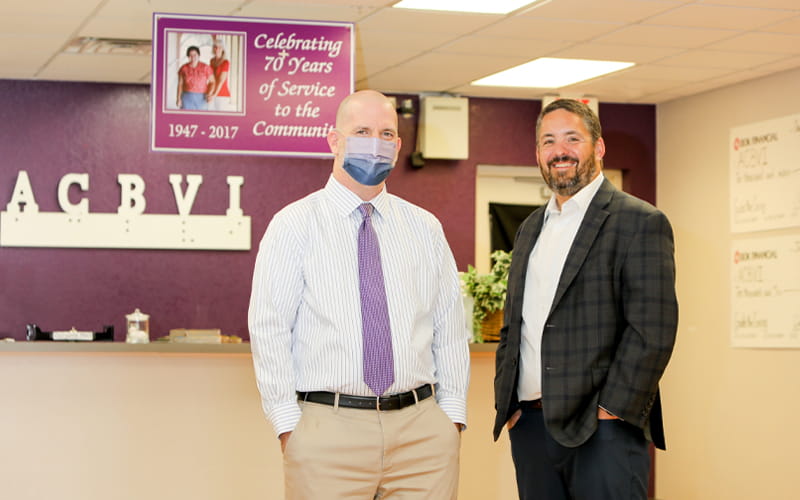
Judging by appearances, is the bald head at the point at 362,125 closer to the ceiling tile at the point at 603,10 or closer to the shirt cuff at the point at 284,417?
the shirt cuff at the point at 284,417

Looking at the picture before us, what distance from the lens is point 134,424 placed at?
4.62 metres

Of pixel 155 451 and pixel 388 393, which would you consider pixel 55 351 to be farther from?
pixel 388 393

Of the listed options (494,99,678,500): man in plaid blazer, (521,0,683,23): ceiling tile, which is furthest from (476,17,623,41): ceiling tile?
(494,99,678,500): man in plaid blazer

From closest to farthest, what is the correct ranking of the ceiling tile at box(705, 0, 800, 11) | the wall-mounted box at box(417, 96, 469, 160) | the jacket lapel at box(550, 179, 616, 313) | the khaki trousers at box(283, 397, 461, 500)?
the khaki trousers at box(283, 397, 461, 500)
the jacket lapel at box(550, 179, 616, 313)
the ceiling tile at box(705, 0, 800, 11)
the wall-mounted box at box(417, 96, 469, 160)

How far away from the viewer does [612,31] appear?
5.31 metres

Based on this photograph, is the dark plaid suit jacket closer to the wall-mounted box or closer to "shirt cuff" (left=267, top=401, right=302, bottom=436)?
"shirt cuff" (left=267, top=401, right=302, bottom=436)

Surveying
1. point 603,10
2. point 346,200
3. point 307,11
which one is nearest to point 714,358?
point 603,10

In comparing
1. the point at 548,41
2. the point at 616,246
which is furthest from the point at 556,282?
the point at 548,41

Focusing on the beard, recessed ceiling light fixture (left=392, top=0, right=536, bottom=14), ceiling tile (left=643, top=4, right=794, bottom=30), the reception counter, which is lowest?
the reception counter

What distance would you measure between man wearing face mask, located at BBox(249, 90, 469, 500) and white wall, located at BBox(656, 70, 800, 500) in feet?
12.8

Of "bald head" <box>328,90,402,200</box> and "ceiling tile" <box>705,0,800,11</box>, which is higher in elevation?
"ceiling tile" <box>705,0,800,11</box>

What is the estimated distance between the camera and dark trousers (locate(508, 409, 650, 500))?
284cm

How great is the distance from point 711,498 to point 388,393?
15.3 feet

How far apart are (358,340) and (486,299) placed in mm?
2275
